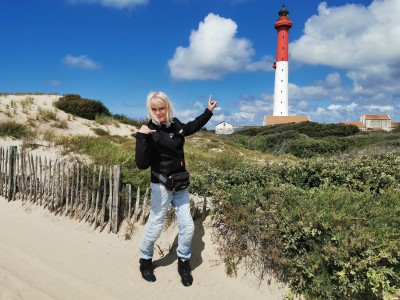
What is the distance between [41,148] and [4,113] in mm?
6568

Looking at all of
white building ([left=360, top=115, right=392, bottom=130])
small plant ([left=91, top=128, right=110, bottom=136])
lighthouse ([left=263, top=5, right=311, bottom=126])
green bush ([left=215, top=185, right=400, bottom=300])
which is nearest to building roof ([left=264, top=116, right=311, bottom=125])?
lighthouse ([left=263, top=5, right=311, bottom=126])

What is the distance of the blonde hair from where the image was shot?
3.54 m

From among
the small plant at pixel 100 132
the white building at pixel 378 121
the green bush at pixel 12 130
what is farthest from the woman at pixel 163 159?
the white building at pixel 378 121

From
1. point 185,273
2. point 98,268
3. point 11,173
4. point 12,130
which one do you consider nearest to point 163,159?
point 185,273

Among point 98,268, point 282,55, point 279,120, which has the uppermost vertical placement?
point 282,55

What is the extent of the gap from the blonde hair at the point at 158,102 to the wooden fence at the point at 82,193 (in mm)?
1644

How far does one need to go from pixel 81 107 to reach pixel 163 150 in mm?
17864

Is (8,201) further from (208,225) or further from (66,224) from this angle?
(208,225)

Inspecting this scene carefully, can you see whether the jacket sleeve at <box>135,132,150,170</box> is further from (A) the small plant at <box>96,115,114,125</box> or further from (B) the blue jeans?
(A) the small plant at <box>96,115,114,125</box>

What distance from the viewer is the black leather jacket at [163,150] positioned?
3.39 m

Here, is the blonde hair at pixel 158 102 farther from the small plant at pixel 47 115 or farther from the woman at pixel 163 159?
the small plant at pixel 47 115

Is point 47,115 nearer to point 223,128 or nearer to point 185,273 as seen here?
point 185,273

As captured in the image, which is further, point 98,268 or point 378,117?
point 378,117

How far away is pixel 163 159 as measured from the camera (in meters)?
3.54
